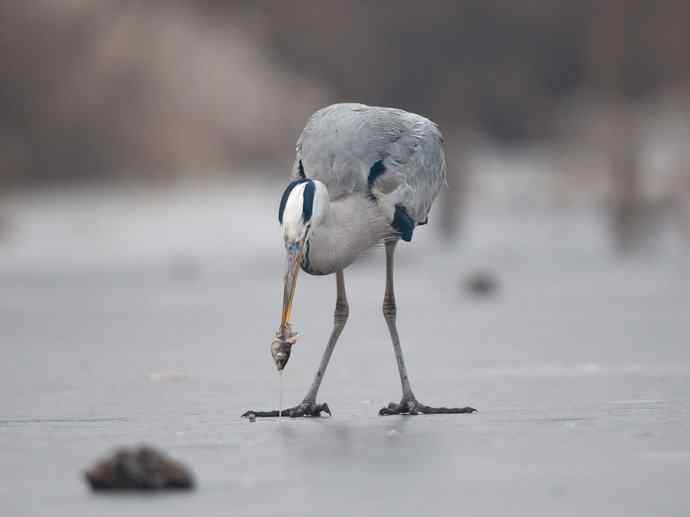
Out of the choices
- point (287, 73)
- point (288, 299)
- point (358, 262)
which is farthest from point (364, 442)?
point (287, 73)

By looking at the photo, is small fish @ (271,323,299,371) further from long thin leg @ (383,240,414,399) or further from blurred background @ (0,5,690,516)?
long thin leg @ (383,240,414,399)

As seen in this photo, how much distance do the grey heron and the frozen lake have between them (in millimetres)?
347

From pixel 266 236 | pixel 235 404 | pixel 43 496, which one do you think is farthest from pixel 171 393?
pixel 266 236

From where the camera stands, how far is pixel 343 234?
775 centimetres

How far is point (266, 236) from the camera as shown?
25.3 meters

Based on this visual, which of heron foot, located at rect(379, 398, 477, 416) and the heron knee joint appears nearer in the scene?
heron foot, located at rect(379, 398, 477, 416)

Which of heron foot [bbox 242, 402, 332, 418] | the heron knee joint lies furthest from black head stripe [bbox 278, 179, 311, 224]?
the heron knee joint

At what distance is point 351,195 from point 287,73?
23.7 m

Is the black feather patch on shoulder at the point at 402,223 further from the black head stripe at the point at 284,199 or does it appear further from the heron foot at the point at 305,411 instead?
the heron foot at the point at 305,411

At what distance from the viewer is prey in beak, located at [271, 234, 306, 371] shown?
23.5 ft

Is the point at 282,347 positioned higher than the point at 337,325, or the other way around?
the point at 337,325

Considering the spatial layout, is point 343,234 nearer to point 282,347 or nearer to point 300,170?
point 300,170

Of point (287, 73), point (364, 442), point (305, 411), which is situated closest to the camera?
point (364, 442)

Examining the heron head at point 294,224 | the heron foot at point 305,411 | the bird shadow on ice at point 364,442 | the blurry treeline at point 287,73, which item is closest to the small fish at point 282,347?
the heron head at point 294,224
